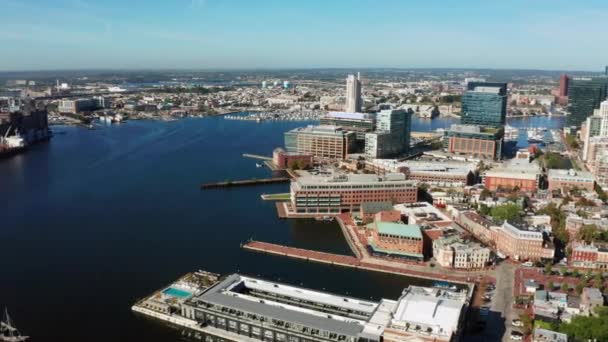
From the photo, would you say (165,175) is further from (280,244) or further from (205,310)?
(205,310)

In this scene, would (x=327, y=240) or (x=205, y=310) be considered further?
(x=327, y=240)

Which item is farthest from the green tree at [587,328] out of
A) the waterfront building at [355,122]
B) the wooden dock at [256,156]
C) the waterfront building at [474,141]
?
the waterfront building at [355,122]

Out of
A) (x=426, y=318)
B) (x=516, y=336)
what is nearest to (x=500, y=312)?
(x=516, y=336)

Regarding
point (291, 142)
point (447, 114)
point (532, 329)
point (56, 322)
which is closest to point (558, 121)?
point (447, 114)

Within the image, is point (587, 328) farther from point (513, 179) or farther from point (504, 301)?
point (513, 179)

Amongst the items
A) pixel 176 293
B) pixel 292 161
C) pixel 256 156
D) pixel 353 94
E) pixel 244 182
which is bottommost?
pixel 176 293
